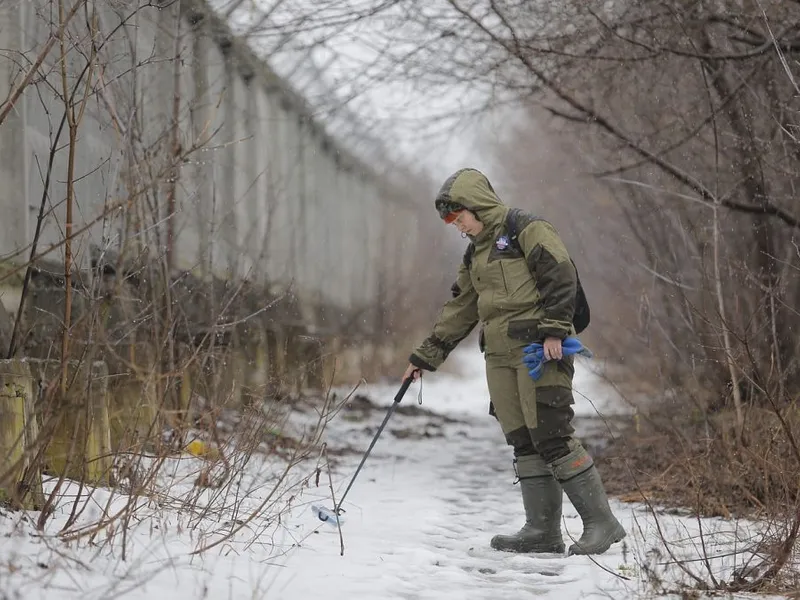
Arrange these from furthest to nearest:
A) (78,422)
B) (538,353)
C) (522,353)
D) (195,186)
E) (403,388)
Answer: (195,186) < (403,388) < (522,353) < (538,353) < (78,422)

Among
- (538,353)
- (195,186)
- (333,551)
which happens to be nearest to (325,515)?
(333,551)

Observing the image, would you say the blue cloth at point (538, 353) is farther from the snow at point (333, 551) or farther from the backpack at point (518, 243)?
the snow at point (333, 551)

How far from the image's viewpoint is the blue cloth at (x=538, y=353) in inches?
172

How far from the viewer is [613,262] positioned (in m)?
15.4

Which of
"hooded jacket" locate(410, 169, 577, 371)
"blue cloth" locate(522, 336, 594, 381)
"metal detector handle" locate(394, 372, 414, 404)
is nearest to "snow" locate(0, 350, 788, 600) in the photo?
"metal detector handle" locate(394, 372, 414, 404)

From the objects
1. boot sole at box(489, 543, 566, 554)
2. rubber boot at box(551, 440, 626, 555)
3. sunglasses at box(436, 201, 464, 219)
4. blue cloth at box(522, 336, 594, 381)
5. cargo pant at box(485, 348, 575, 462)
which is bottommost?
boot sole at box(489, 543, 566, 554)

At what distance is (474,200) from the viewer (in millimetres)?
4664

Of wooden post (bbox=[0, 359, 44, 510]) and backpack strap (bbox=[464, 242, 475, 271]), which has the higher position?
Result: backpack strap (bbox=[464, 242, 475, 271])

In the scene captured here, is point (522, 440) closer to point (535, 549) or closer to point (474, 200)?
point (535, 549)

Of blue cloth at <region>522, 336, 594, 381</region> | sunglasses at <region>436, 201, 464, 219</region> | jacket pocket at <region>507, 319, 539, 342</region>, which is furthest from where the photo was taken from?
sunglasses at <region>436, 201, 464, 219</region>

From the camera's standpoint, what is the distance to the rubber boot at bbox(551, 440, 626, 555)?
4.43 meters

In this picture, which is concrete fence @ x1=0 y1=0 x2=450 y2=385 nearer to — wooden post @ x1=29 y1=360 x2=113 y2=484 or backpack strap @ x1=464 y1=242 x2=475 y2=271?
wooden post @ x1=29 y1=360 x2=113 y2=484

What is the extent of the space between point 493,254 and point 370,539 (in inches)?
61.0

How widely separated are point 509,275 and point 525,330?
0.29 metres
